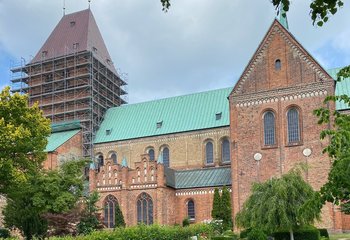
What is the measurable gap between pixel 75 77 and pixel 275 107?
2890 centimetres

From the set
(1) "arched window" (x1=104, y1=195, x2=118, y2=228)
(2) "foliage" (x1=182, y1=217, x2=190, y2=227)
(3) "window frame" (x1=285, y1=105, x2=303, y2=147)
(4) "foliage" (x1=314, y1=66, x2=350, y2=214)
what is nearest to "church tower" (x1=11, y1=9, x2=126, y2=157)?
(1) "arched window" (x1=104, y1=195, x2=118, y2=228)

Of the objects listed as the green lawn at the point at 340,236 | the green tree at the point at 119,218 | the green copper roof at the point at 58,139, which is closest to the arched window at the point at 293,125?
the green lawn at the point at 340,236

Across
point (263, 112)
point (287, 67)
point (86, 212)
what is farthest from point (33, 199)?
point (287, 67)

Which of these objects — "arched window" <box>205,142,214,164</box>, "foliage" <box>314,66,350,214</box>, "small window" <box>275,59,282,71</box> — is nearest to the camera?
"foliage" <box>314,66,350,214</box>

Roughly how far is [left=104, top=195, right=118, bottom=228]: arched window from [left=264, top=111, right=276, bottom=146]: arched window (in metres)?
15.3

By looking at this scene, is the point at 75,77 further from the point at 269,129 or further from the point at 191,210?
the point at 269,129

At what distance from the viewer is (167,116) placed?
188 feet

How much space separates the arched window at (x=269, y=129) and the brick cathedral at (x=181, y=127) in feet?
0.27

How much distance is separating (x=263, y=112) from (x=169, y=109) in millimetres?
16963

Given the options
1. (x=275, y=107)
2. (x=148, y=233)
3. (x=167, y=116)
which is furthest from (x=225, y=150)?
(x=148, y=233)

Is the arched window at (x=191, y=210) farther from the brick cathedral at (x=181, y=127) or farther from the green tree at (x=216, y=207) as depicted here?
the green tree at (x=216, y=207)

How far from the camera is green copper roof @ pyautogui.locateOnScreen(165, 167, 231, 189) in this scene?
4672 centimetres

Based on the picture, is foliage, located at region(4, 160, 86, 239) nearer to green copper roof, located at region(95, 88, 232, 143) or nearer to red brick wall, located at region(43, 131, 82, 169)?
red brick wall, located at region(43, 131, 82, 169)

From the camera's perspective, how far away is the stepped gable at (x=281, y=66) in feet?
138
